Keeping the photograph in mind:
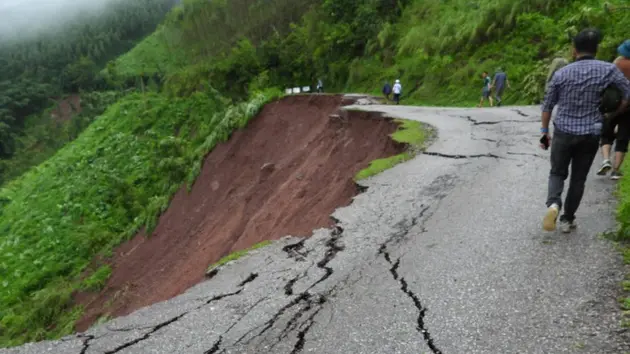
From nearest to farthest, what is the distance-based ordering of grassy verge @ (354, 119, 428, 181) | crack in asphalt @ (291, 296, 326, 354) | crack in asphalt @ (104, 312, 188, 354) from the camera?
crack in asphalt @ (291, 296, 326, 354) → crack in asphalt @ (104, 312, 188, 354) → grassy verge @ (354, 119, 428, 181)

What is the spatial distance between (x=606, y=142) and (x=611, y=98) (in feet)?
8.73

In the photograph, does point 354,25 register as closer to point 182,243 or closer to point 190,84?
point 190,84

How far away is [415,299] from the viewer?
13.7ft

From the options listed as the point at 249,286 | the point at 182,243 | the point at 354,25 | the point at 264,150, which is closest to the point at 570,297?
the point at 249,286

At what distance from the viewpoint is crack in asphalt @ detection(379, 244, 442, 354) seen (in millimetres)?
3495

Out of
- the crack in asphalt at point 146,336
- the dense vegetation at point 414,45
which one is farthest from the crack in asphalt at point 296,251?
the dense vegetation at point 414,45

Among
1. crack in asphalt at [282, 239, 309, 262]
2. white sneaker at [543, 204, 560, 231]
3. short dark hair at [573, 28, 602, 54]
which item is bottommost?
crack in asphalt at [282, 239, 309, 262]

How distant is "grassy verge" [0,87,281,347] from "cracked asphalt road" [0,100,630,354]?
985cm

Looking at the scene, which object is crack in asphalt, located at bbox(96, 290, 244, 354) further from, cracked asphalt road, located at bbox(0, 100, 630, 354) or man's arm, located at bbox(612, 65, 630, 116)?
man's arm, located at bbox(612, 65, 630, 116)

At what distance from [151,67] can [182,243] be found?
2999 inches

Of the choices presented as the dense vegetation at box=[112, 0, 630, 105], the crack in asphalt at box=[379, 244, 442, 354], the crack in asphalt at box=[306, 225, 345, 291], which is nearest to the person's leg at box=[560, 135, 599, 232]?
the crack in asphalt at box=[379, 244, 442, 354]

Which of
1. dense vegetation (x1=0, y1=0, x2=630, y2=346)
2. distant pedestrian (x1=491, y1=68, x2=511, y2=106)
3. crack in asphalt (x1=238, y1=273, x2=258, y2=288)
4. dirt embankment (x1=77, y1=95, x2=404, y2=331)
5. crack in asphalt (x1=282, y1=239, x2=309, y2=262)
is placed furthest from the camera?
dense vegetation (x1=0, y1=0, x2=630, y2=346)

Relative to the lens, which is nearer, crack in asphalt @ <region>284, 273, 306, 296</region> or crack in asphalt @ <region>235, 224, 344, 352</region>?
crack in asphalt @ <region>235, 224, 344, 352</region>

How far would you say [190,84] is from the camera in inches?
1448
